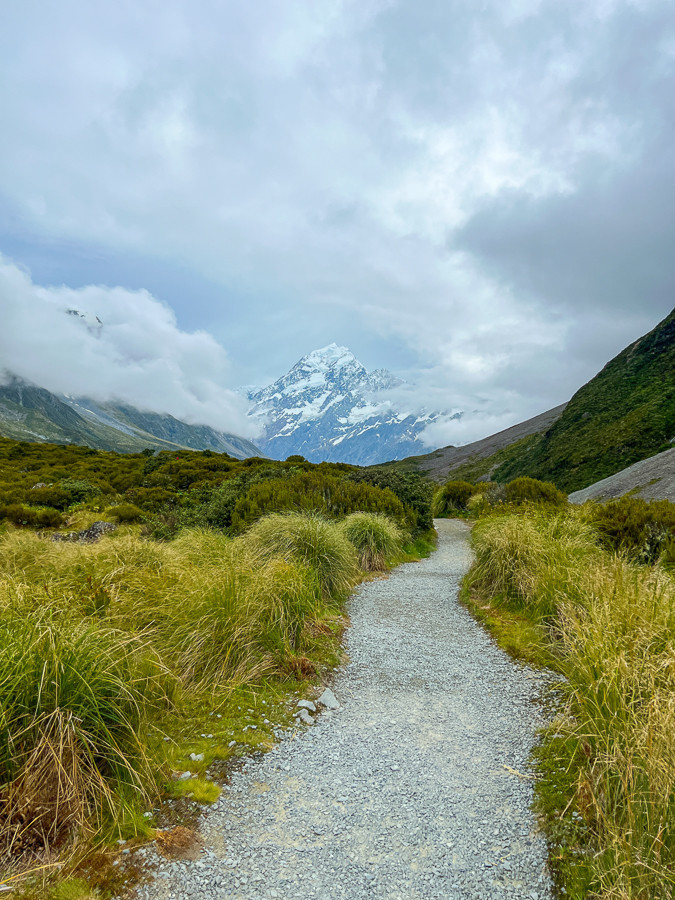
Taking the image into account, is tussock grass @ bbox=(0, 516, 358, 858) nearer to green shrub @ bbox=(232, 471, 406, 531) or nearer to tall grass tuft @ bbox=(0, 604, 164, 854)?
tall grass tuft @ bbox=(0, 604, 164, 854)

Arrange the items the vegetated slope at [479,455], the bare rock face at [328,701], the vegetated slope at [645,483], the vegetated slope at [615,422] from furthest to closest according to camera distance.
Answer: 1. the vegetated slope at [479,455]
2. the vegetated slope at [615,422]
3. the vegetated slope at [645,483]
4. the bare rock face at [328,701]

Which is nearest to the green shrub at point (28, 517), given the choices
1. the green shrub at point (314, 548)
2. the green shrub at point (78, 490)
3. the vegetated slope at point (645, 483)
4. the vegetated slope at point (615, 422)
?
the green shrub at point (78, 490)

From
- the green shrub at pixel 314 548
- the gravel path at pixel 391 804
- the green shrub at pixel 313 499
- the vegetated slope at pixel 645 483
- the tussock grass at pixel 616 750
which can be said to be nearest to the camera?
the tussock grass at pixel 616 750

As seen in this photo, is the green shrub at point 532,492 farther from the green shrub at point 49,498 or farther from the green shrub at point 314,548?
the green shrub at point 49,498

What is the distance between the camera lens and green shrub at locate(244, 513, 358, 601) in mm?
8469

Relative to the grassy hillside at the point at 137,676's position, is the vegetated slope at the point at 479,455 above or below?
above

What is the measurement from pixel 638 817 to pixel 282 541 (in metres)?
6.94

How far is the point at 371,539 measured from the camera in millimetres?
11523

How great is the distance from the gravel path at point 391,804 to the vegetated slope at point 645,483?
12.0 m

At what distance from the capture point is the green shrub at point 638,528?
8312mm

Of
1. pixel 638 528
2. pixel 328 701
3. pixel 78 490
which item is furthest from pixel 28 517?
pixel 638 528

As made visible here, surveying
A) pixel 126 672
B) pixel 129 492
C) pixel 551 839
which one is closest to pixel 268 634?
pixel 126 672

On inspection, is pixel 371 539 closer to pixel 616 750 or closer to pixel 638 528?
pixel 638 528

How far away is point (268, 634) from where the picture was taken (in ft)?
17.3
